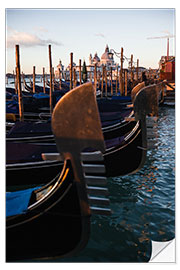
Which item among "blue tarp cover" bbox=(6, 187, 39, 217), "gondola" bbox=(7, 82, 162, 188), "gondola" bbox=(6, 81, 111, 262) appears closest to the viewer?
"gondola" bbox=(6, 81, 111, 262)

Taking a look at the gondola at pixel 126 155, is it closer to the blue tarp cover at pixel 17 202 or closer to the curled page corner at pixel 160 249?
the blue tarp cover at pixel 17 202

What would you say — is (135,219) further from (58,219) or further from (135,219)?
(58,219)

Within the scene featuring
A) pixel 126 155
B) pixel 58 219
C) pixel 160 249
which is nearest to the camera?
pixel 58 219

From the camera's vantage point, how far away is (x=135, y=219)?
12.1ft

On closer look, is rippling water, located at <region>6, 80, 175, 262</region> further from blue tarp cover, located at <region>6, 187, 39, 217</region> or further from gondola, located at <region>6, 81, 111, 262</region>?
blue tarp cover, located at <region>6, 187, 39, 217</region>

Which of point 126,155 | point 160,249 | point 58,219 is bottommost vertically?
point 160,249

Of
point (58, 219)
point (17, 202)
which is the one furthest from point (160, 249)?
point (17, 202)

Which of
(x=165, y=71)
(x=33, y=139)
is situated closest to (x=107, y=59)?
(x=165, y=71)

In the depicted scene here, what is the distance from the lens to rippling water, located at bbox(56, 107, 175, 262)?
2975mm

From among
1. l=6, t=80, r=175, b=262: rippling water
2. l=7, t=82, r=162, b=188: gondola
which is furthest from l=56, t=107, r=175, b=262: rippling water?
l=7, t=82, r=162, b=188: gondola

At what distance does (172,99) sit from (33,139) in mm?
12476

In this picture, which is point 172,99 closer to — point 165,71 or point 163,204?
point 165,71

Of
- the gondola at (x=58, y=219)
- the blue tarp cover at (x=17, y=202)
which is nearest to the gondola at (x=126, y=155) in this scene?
the blue tarp cover at (x=17, y=202)

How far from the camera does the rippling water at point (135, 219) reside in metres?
2.97
